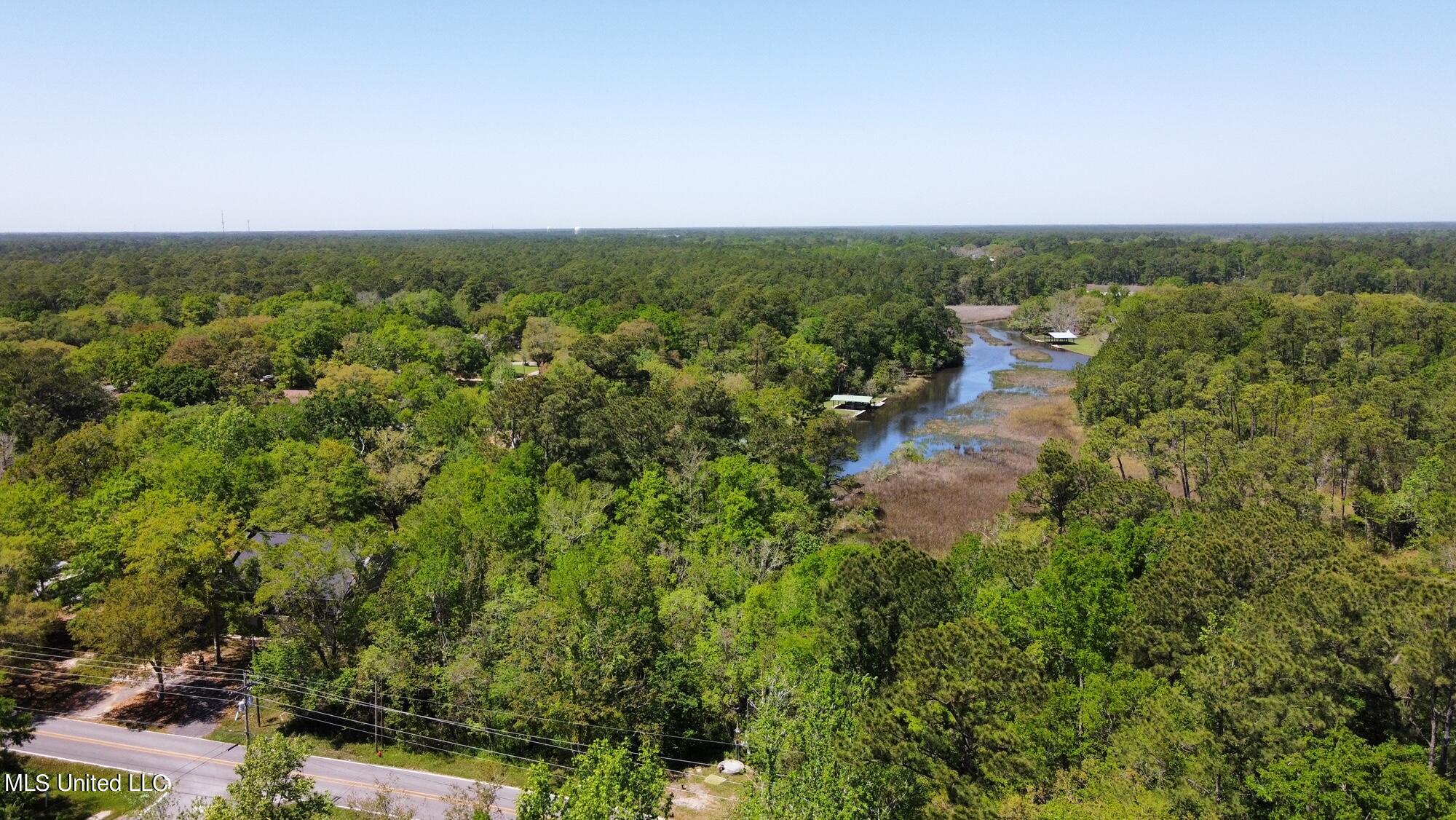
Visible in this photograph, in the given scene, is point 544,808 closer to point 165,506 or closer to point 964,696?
point 964,696

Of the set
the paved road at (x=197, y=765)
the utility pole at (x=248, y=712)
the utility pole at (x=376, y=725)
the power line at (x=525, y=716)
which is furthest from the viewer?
the utility pole at (x=376, y=725)

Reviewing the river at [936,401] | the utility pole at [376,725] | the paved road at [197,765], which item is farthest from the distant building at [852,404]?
the paved road at [197,765]

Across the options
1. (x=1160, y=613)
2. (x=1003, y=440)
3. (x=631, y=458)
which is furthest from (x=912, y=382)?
(x=1160, y=613)

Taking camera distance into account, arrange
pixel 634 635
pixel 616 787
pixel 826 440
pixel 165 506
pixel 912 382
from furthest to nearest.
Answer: pixel 912 382, pixel 826 440, pixel 165 506, pixel 634 635, pixel 616 787

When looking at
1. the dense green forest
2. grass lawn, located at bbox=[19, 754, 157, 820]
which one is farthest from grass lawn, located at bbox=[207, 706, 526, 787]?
grass lawn, located at bbox=[19, 754, 157, 820]

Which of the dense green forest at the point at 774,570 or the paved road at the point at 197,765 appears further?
the paved road at the point at 197,765
